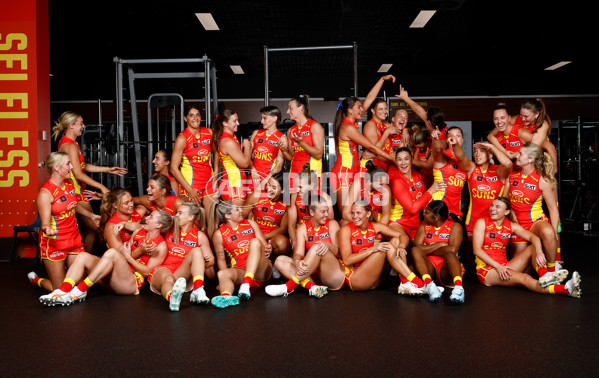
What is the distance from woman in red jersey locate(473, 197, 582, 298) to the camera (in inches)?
162

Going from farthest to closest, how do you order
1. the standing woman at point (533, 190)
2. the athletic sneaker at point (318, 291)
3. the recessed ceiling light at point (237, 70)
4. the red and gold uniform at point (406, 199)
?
the recessed ceiling light at point (237, 70)
the red and gold uniform at point (406, 199)
the standing woman at point (533, 190)
the athletic sneaker at point (318, 291)

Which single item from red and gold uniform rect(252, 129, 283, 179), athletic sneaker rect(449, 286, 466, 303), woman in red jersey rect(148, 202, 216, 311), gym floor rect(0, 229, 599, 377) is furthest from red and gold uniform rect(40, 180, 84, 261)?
athletic sneaker rect(449, 286, 466, 303)

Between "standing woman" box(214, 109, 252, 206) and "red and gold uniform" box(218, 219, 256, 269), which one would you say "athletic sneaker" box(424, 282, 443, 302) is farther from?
"standing woman" box(214, 109, 252, 206)

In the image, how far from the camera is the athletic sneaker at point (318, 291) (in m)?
3.91

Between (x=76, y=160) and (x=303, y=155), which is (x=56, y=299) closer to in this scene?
(x=76, y=160)

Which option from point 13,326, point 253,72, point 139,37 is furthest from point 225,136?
point 253,72

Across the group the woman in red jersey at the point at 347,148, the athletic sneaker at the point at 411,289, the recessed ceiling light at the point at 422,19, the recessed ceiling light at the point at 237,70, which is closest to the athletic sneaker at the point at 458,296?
the athletic sneaker at the point at 411,289

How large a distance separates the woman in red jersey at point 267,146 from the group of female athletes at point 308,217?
0.6 inches

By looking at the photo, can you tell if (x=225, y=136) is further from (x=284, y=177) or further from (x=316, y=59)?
(x=316, y=59)

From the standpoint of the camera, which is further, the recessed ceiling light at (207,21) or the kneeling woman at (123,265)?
the recessed ceiling light at (207,21)

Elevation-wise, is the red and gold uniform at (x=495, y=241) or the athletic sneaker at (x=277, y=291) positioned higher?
the red and gold uniform at (x=495, y=241)

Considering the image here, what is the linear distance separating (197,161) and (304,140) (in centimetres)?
111

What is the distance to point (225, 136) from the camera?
196 inches

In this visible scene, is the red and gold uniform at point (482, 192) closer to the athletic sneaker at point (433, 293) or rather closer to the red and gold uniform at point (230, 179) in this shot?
the athletic sneaker at point (433, 293)
